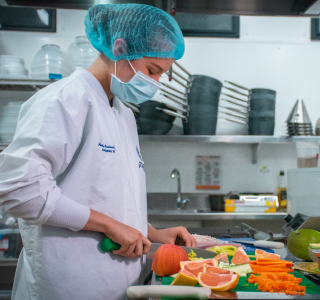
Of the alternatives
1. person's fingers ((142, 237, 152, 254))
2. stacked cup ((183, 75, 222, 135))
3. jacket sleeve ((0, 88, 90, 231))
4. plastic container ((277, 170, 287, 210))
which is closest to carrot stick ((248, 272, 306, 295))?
person's fingers ((142, 237, 152, 254))

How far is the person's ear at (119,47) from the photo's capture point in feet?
3.35

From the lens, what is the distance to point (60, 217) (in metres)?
0.83

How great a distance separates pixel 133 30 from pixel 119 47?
0.07 meters

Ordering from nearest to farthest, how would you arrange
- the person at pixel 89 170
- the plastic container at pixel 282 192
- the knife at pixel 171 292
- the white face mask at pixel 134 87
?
the knife at pixel 171 292 < the person at pixel 89 170 < the white face mask at pixel 134 87 < the plastic container at pixel 282 192

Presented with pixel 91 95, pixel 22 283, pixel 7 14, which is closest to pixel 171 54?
pixel 91 95

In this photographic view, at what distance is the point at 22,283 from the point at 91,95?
61 cm

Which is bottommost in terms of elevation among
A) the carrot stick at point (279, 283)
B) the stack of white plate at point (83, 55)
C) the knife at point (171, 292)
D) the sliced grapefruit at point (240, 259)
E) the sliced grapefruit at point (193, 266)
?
the sliced grapefruit at point (240, 259)

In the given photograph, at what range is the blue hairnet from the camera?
1.03 meters

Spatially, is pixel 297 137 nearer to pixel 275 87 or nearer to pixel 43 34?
pixel 275 87

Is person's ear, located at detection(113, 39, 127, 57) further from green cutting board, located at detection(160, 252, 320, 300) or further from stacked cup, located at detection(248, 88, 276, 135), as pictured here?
stacked cup, located at detection(248, 88, 276, 135)

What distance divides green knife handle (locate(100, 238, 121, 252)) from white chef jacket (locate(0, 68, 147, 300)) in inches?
1.0

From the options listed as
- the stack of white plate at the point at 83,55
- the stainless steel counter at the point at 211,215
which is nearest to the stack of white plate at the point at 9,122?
the stack of white plate at the point at 83,55

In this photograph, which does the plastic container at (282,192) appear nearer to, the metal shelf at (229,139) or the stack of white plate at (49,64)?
the metal shelf at (229,139)

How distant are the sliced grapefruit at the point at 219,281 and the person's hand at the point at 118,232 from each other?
0.66 feet
